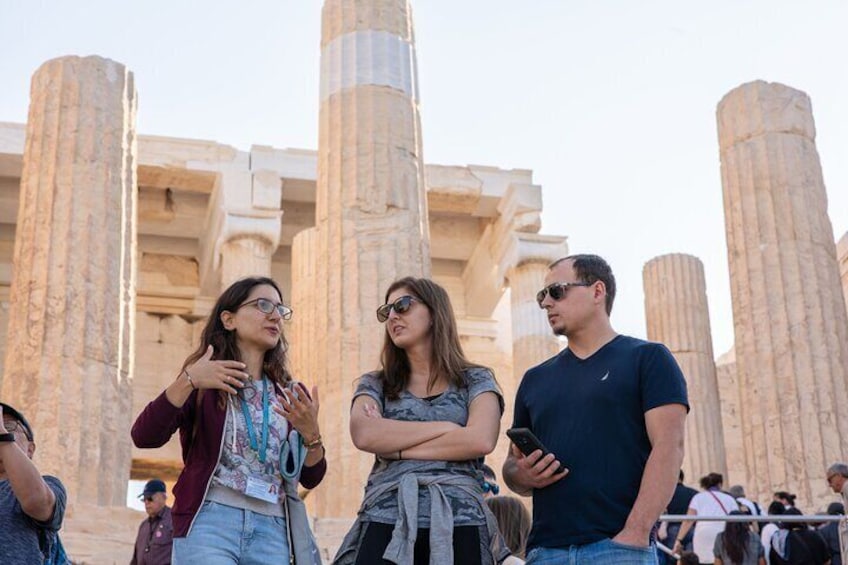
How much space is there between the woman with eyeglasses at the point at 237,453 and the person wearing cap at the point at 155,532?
4.95 m

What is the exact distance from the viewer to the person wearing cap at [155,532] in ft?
32.1

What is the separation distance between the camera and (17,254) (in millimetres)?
15047

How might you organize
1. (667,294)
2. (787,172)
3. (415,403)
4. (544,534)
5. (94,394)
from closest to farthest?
(544,534), (415,403), (94,394), (787,172), (667,294)

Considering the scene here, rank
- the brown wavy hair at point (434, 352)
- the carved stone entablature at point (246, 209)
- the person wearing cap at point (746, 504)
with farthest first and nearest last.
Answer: the carved stone entablature at point (246, 209) < the person wearing cap at point (746, 504) < the brown wavy hair at point (434, 352)

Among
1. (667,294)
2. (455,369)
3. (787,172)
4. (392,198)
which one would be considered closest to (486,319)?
(667,294)

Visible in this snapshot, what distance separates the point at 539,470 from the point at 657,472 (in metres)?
0.44

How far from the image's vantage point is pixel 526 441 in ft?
15.3

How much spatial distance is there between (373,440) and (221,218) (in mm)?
19089

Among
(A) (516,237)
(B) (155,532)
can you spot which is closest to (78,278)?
(B) (155,532)

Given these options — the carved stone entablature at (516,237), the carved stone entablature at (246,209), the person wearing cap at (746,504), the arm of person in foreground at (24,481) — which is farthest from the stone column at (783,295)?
the arm of person in foreground at (24,481)

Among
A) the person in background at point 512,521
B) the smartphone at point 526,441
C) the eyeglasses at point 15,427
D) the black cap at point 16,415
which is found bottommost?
the person in background at point 512,521

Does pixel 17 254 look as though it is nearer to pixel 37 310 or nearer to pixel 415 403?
pixel 37 310

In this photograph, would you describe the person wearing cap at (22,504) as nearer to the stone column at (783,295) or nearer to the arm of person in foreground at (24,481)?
the arm of person in foreground at (24,481)

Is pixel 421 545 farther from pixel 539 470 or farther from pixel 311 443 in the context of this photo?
pixel 311 443
